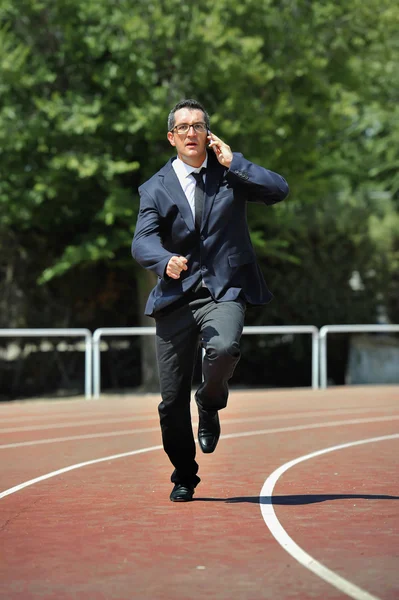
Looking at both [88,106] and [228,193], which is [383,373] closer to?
[88,106]

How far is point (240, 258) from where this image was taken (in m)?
7.86

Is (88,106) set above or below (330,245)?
above

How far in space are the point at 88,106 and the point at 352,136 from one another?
7.97 meters

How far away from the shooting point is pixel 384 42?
25.2 meters

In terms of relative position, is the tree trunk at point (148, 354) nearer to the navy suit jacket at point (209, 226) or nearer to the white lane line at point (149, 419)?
the white lane line at point (149, 419)

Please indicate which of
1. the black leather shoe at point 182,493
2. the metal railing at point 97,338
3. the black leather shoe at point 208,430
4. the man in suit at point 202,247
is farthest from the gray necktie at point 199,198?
the metal railing at point 97,338

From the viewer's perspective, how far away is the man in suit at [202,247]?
770cm

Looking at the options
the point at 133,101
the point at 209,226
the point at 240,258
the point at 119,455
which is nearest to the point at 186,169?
the point at 209,226

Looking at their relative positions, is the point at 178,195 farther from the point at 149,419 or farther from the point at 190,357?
the point at 149,419

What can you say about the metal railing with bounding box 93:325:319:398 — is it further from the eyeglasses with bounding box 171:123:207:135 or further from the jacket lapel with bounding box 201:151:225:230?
the eyeglasses with bounding box 171:123:207:135

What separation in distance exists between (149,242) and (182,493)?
5.93 feet

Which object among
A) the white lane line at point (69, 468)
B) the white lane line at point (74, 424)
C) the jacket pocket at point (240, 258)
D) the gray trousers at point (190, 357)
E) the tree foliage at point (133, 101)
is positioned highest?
the tree foliage at point (133, 101)

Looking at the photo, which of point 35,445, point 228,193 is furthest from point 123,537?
point 35,445

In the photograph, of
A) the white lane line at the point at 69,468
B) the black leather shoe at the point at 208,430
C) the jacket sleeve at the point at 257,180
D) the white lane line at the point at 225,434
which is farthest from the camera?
→ the white lane line at the point at 225,434
